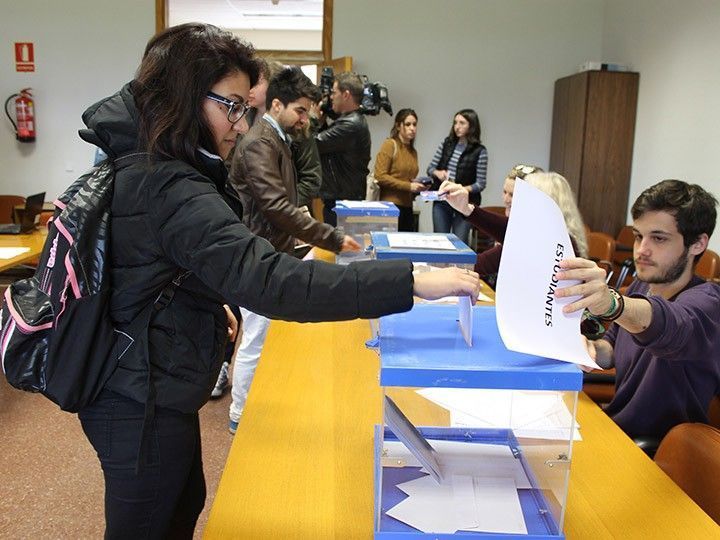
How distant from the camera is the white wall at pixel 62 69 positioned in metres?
6.85

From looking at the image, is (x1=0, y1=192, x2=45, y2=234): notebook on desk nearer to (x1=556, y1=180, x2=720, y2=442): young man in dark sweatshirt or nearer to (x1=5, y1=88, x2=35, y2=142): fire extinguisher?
(x1=5, y1=88, x2=35, y2=142): fire extinguisher

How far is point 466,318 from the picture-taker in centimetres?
109

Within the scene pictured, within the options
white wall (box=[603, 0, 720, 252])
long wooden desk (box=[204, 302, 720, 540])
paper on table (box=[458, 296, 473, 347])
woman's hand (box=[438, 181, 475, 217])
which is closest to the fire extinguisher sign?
white wall (box=[603, 0, 720, 252])

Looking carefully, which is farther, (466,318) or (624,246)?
(624,246)

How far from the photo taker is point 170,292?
119 centimetres

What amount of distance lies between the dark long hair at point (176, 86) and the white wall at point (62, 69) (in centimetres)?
620

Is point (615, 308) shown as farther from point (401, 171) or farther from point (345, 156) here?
point (401, 171)

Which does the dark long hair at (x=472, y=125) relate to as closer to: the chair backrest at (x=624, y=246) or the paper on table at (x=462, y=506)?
the chair backrest at (x=624, y=246)

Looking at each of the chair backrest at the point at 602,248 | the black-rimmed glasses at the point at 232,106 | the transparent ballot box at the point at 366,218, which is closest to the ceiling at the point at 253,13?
the chair backrest at the point at 602,248

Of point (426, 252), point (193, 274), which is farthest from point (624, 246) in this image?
point (193, 274)

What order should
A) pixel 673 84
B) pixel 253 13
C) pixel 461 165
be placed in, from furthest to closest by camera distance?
pixel 253 13 < pixel 461 165 < pixel 673 84

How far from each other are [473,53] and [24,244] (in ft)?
15.5

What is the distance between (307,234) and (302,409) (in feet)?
3.77

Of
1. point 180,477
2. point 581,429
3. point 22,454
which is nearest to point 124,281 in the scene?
point 180,477
